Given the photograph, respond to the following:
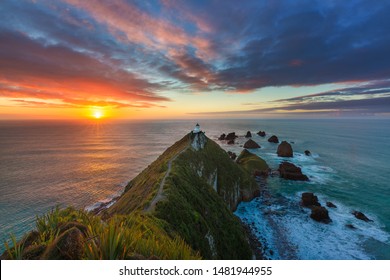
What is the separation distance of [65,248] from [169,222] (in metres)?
13.1

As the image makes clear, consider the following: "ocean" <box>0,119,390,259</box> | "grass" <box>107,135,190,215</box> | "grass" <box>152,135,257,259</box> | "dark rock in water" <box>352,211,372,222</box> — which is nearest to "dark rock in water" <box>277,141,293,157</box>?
"ocean" <box>0,119,390,259</box>

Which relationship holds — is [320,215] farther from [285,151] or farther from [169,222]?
[285,151]

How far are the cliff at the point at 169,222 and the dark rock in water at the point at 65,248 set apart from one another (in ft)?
0.07

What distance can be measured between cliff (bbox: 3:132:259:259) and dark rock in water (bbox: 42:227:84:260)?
0.02m

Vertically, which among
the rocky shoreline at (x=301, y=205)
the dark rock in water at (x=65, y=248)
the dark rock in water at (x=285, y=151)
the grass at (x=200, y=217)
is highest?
the dark rock in water at (x=65, y=248)

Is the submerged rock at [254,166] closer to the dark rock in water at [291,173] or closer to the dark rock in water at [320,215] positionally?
the dark rock in water at [291,173]

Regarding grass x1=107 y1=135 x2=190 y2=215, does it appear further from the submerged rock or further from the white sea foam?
the submerged rock

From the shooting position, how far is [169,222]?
56.0 ft

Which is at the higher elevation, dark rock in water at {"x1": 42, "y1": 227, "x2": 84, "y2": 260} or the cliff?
dark rock in water at {"x1": 42, "y1": 227, "x2": 84, "y2": 260}

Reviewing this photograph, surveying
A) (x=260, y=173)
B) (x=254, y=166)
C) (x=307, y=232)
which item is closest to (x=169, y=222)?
(x=307, y=232)

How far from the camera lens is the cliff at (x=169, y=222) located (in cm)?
494

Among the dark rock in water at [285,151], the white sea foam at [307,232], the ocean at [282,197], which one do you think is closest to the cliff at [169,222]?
the white sea foam at [307,232]

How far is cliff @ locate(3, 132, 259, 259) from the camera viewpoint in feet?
16.2
